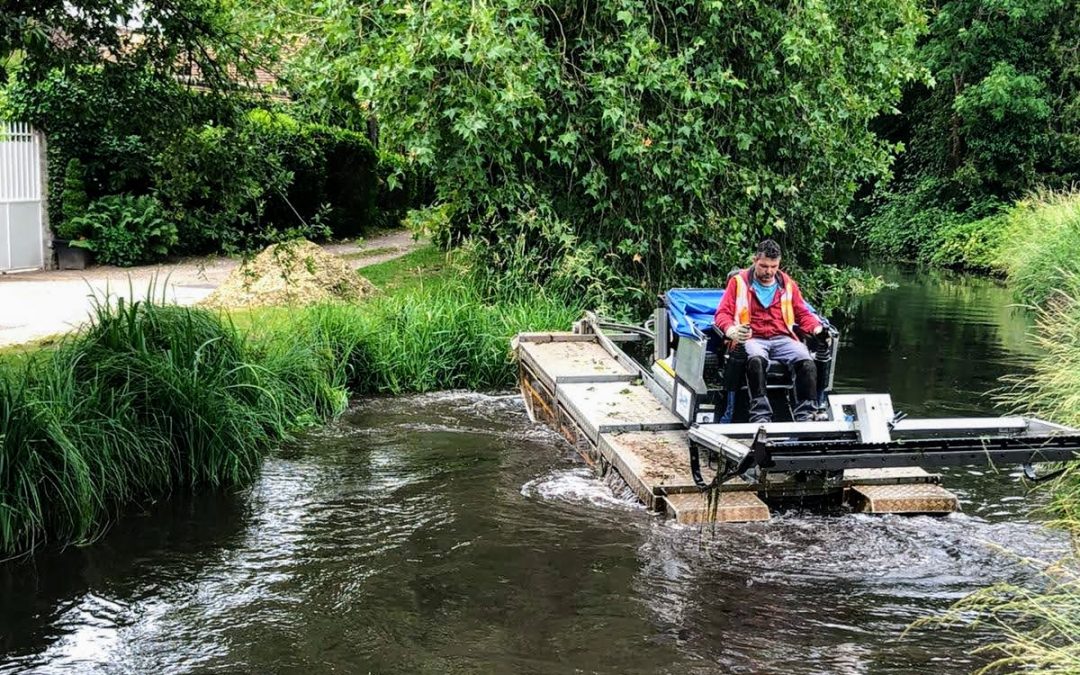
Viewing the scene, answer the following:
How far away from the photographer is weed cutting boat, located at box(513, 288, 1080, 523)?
283 inches

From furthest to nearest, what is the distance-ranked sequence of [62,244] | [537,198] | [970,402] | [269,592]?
1. [62,244]
2. [537,198]
3. [970,402]
4. [269,592]

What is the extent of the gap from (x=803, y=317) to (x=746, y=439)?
5.30 feet

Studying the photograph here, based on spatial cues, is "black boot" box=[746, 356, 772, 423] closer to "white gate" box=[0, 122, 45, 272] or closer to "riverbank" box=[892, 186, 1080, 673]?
"riverbank" box=[892, 186, 1080, 673]

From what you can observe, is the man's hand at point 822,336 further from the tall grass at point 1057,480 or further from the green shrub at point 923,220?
the green shrub at point 923,220

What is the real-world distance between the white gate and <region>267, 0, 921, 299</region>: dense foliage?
673 centimetres

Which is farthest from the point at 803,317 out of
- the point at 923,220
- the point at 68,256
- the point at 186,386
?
the point at 923,220

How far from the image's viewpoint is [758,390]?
837 centimetres

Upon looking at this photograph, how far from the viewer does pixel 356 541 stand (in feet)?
25.3

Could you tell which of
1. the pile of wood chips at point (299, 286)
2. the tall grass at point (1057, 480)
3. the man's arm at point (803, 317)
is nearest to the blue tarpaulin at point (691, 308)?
the man's arm at point (803, 317)

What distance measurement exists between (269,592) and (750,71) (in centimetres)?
1106

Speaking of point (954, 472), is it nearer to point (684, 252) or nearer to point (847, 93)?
point (684, 252)

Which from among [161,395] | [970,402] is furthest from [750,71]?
[161,395]

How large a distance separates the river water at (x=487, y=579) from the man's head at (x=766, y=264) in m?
1.87

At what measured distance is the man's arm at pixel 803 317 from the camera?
895cm
